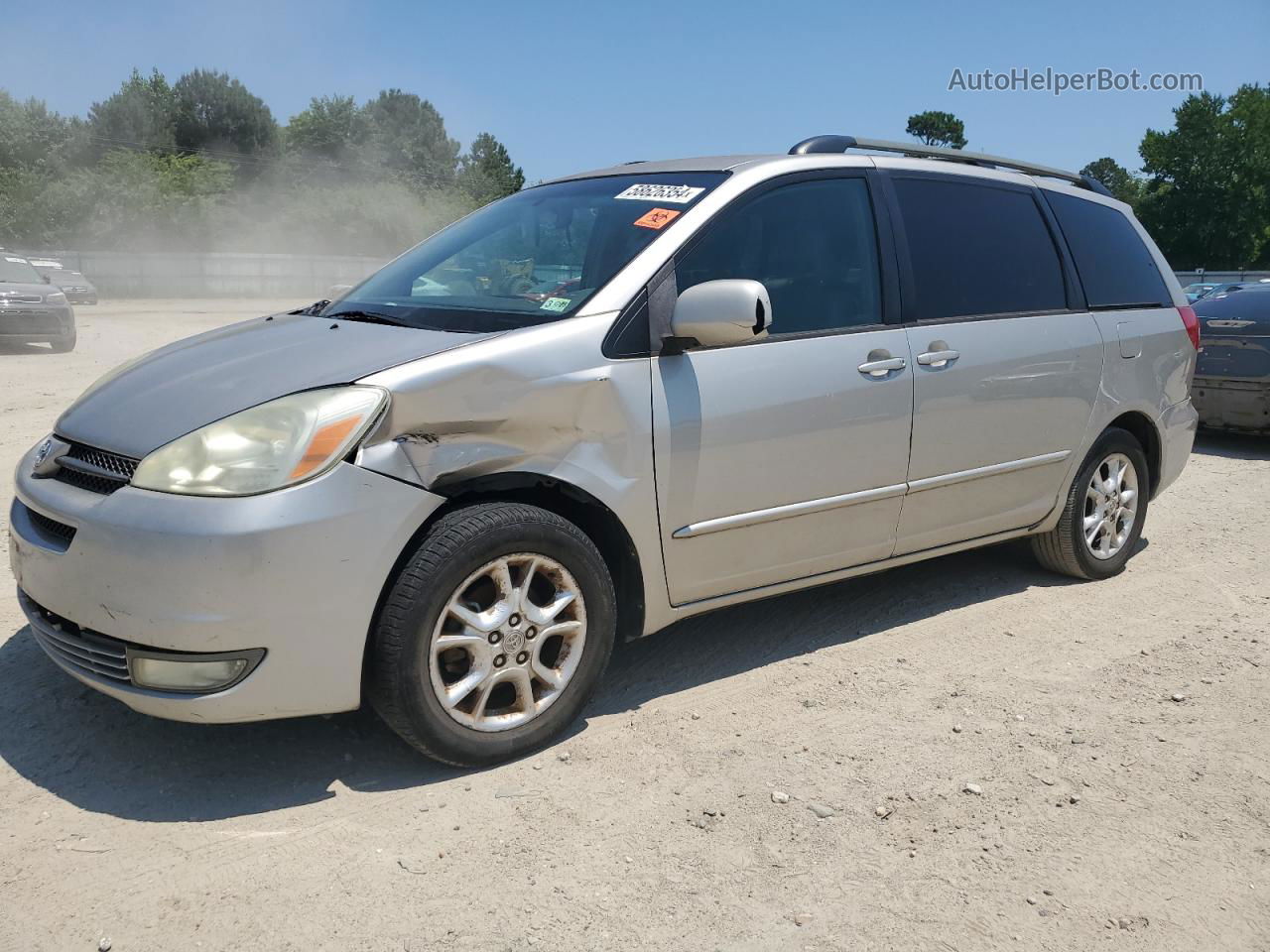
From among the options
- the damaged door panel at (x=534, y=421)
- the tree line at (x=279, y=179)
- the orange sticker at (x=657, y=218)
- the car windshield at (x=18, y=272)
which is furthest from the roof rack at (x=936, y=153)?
the tree line at (x=279, y=179)

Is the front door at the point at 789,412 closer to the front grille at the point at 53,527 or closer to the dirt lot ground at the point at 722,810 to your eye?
the dirt lot ground at the point at 722,810

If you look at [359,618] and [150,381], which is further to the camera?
[150,381]

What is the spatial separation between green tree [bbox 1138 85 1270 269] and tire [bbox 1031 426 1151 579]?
60135 mm

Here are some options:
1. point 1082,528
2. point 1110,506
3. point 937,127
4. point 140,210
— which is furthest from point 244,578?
point 937,127

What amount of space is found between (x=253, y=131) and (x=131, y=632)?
7624 centimetres

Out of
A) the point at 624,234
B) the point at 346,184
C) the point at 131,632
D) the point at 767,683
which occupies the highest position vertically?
the point at 346,184

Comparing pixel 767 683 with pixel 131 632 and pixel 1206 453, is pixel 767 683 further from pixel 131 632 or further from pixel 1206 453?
pixel 1206 453

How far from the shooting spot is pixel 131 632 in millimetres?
2738

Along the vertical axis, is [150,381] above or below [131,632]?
above

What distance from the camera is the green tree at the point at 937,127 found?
10281 cm

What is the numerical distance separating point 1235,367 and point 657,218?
A: 7166 millimetres

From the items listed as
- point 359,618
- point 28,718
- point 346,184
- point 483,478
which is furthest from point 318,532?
point 346,184

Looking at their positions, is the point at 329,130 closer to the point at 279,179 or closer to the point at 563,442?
the point at 279,179

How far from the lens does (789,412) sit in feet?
11.7
